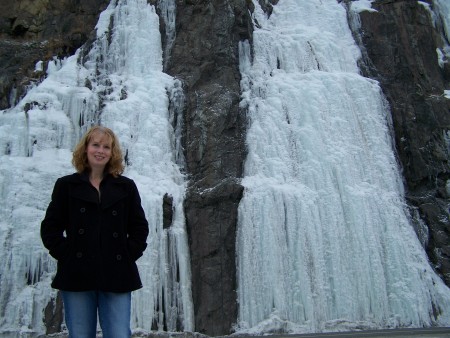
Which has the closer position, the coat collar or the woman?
the woman

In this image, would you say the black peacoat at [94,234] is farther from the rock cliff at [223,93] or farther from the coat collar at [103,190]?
the rock cliff at [223,93]

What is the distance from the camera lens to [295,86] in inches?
468

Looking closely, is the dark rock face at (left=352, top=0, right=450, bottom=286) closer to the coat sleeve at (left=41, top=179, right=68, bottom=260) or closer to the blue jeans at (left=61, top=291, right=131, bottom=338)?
the blue jeans at (left=61, top=291, right=131, bottom=338)

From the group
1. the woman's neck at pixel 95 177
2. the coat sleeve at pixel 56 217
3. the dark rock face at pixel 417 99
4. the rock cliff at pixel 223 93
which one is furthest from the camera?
the dark rock face at pixel 417 99

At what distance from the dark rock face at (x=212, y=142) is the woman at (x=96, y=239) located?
20.8ft

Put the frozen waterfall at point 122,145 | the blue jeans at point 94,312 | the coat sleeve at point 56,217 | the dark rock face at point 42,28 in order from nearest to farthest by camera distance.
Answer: the blue jeans at point 94,312 < the coat sleeve at point 56,217 < the frozen waterfall at point 122,145 < the dark rock face at point 42,28

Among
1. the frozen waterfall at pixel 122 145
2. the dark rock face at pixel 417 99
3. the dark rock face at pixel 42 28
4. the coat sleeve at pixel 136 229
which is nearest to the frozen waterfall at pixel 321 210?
the dark rock face at pixel 417 99

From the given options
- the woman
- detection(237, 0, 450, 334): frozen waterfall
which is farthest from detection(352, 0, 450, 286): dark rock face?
the woman

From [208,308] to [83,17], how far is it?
8.77m

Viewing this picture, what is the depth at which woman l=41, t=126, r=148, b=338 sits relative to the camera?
2.92 meters

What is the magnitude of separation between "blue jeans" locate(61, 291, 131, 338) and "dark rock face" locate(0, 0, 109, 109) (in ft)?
33.9

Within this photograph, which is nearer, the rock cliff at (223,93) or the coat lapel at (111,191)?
the coat lapel at (111,191)

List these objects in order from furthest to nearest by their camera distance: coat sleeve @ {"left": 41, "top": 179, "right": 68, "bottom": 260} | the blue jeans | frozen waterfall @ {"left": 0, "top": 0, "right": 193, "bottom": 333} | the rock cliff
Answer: the rock cliff
frozen waterfall @ {"left": 0, "top": 0, "right": 193, "bottom": 333}
coat sleeve @ {"left": 41, "top": 179, "right": 68, "bottom": 260}
the blue jeans

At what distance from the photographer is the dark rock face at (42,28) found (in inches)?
493
